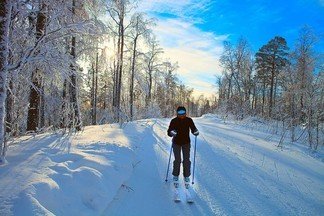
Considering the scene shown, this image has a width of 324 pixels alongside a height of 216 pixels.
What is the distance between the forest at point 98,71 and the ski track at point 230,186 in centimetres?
299

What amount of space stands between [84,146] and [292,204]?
5.37m

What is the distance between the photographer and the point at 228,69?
48.2 metres

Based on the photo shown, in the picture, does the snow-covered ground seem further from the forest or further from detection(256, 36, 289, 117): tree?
detection(256, 36, 289, 117): tree

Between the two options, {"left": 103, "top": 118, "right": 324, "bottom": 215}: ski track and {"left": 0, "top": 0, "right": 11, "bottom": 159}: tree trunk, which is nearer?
{"left": 103, "top": 118, "right": 324, "bottom": 215}: ski track

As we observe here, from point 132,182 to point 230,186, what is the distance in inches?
92.7

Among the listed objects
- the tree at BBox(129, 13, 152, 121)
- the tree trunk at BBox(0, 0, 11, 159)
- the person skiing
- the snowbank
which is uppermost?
the tree at BBox(129, 13, 152, 121)

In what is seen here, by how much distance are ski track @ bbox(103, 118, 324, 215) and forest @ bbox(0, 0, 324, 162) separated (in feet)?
9.82

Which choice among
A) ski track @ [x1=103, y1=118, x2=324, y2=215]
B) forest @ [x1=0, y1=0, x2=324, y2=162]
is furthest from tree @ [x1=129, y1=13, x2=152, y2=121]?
ski track @ [x1=103, y1=118, x2=324, y2=215]

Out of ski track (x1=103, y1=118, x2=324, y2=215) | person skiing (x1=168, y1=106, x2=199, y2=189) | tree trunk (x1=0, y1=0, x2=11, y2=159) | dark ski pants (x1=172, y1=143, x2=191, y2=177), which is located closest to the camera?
ski track (x1=103, y1=118, x2=324, y2=215)

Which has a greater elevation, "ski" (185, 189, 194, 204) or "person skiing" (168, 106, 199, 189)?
"person skiing" (168, 106, 199, 189)

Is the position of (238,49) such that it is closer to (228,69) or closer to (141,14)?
(228,69)

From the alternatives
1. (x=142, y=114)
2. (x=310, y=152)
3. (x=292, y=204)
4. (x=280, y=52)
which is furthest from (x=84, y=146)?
(x=280, y=52)

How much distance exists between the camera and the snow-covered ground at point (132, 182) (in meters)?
5.25

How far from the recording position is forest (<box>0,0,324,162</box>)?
7.69 m
